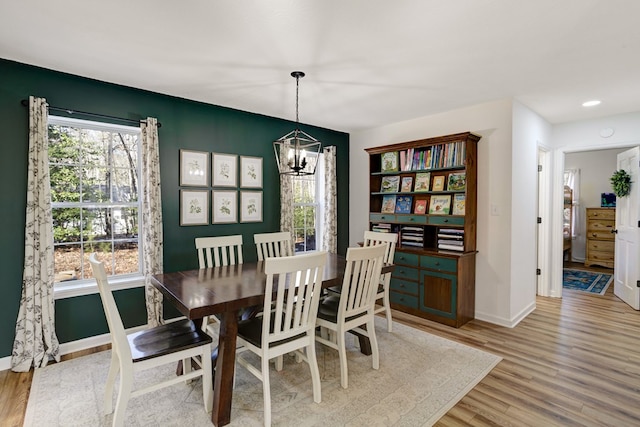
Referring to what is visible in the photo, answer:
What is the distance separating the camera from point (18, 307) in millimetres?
2732

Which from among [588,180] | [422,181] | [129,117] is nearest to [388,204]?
[422,181]

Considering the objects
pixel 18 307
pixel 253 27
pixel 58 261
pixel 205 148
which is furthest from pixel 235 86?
pixel 18 307

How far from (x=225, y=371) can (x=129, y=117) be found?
2687 mm

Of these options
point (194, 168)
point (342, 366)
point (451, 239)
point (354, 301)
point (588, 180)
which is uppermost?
point (588, 180)

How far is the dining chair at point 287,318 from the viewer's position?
76.9 inches

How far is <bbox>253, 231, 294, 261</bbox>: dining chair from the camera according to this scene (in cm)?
351

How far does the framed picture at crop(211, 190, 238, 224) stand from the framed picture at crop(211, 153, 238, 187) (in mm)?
110

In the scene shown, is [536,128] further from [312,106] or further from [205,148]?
[205,148]

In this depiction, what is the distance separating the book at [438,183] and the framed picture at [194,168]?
2.82 meters

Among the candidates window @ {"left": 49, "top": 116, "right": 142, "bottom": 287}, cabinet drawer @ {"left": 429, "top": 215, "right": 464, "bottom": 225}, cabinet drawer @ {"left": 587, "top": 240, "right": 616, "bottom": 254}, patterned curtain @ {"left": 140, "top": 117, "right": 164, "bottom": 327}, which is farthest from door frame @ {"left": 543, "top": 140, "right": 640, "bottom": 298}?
window @ {"left": 49, "top": 116, "right": 142, "bottom": 287}

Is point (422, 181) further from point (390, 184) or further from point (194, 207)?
point (194, 207)

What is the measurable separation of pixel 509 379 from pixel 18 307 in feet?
13.4

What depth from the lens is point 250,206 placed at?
13.7ft

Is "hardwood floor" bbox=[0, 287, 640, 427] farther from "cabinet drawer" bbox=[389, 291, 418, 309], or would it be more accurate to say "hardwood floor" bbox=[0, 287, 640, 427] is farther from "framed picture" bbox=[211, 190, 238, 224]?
"framed picture" bbox=[211, 190, 238, 224]
